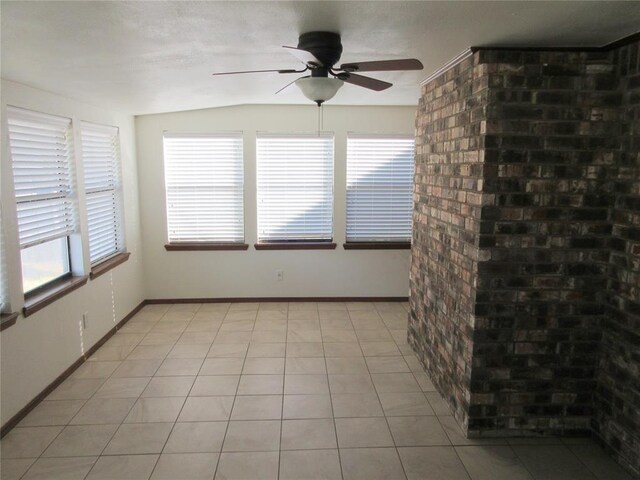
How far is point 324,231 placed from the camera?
5391mm

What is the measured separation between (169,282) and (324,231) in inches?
Answer: 77.1

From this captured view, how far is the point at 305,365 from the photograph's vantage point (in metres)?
3.76

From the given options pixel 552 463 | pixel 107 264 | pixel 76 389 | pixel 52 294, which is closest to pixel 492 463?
pixel 552 463

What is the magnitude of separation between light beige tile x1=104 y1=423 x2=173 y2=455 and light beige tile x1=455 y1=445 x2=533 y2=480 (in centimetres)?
180

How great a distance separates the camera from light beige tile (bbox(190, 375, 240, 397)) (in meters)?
3.30

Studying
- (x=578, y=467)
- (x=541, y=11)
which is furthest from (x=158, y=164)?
(x=578, y=467)

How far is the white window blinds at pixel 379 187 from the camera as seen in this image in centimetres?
527

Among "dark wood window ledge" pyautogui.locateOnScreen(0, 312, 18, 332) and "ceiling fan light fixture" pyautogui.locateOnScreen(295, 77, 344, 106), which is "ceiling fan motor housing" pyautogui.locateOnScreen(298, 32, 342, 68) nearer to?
"ceiling fan light fixture" pyautogui.locateOnScreen(295, 77, 344, 106)

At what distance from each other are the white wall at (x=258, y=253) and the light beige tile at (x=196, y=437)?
103 inches

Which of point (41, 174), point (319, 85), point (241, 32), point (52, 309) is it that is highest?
point (241, 32)

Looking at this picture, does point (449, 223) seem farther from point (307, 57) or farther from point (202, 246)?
point (202, 246)

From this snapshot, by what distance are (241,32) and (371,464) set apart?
94.6 inches

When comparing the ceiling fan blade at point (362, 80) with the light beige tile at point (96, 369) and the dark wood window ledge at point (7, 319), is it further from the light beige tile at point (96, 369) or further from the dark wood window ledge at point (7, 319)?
the light beige tile at point (96, 369)

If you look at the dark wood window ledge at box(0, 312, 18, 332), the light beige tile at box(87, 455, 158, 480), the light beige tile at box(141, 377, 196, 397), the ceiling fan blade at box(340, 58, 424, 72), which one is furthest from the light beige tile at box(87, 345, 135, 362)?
the ceiling fan blade at box(340, 58, 424, 72)
